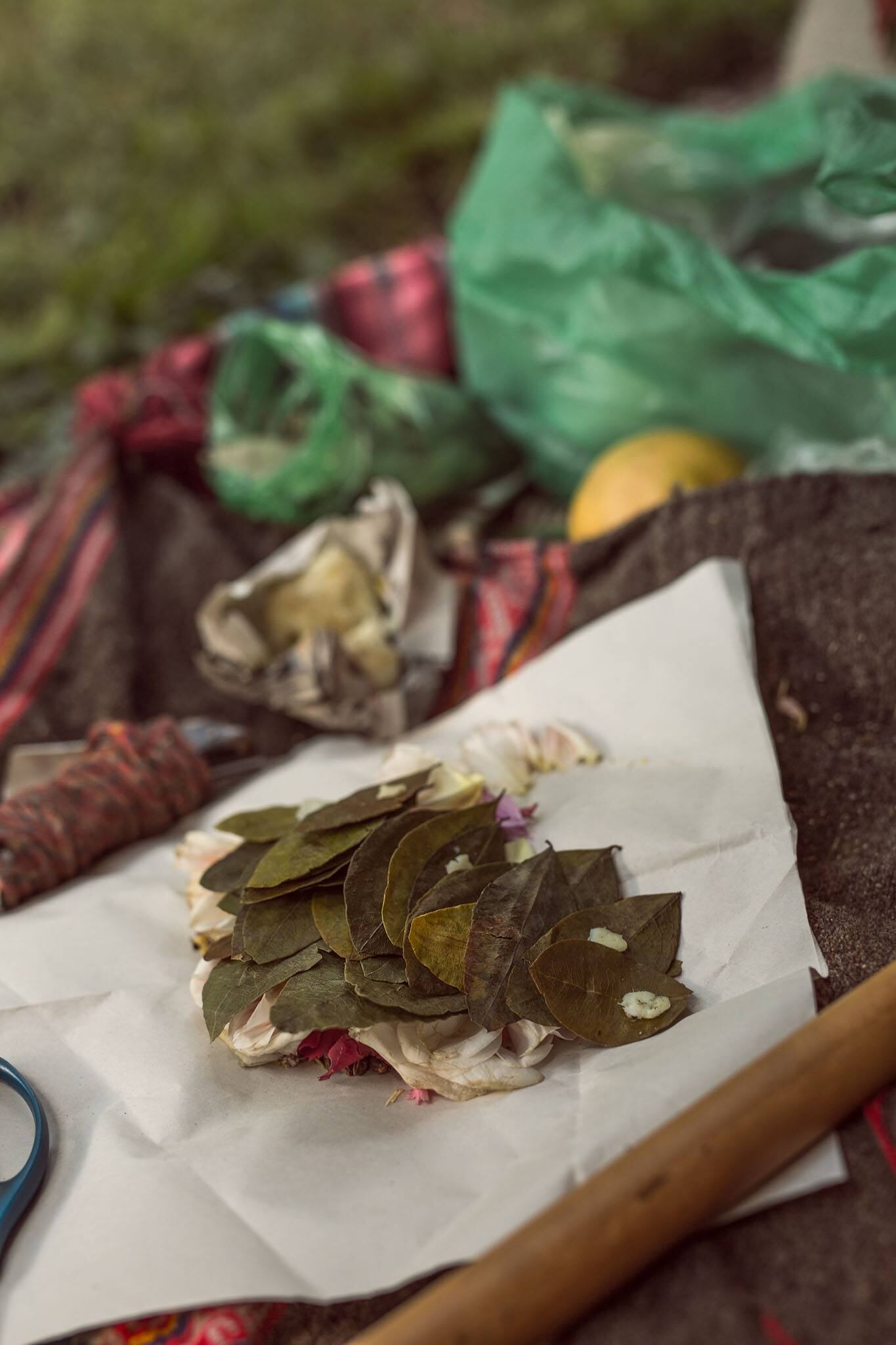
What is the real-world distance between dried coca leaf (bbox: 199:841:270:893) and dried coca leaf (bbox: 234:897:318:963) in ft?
0.10

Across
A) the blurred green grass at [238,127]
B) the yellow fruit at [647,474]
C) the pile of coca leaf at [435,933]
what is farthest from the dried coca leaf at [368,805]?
the blurred green grass at [238,127]

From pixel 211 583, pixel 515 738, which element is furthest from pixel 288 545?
pixel 515 738

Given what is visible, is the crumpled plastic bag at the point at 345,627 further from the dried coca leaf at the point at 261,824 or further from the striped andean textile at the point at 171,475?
the dried coca leaf at the point at 261,824

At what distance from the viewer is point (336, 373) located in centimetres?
142

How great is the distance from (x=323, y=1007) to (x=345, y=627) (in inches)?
23.0

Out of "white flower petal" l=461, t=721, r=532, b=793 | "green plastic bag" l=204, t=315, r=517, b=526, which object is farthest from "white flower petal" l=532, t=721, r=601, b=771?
"green plastic bag" l=204, t=315, r=517, b=526

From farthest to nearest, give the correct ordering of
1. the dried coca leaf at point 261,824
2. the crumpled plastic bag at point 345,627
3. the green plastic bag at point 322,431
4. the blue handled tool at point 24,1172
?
the green plastic bag at point 322,431 < the crumpled plastic bag at point 345,627 < the dried coca leaf at point 261,824 < the blue handled tool at point 24,1172

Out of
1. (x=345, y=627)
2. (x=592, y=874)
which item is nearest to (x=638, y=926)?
(x=592, y=874)

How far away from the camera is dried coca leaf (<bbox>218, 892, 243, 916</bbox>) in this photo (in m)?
0.80

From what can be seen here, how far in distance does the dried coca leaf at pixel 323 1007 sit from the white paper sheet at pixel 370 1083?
69 millimetres

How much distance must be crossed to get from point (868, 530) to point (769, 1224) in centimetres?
60

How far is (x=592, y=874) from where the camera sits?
2.57 ft

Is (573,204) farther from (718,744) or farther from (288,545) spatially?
(718,744)

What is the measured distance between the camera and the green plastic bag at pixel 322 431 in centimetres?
141
